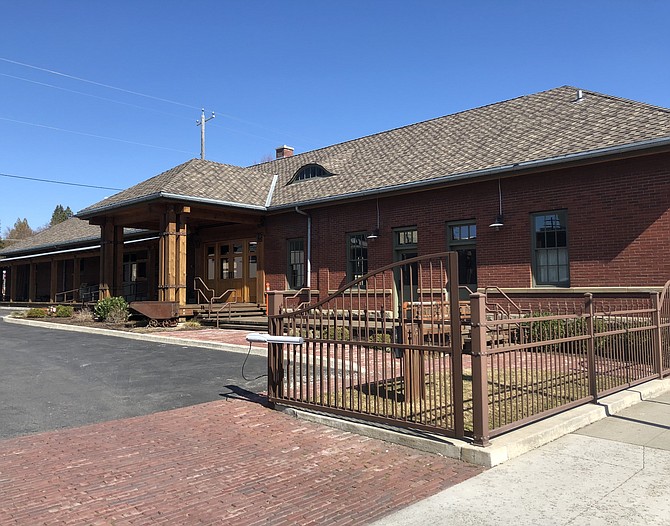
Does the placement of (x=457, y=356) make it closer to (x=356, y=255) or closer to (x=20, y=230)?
(x=356, y=255)

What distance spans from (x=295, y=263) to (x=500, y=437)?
14536 mm

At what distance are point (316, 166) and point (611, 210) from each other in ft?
35.9

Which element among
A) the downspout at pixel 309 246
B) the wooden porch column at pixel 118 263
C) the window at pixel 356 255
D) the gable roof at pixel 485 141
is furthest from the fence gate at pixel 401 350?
the wooden porch column at pixel 118 263

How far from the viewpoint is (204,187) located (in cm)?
1861

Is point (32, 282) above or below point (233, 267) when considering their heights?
below

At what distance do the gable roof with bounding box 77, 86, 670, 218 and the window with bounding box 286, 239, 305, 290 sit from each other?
4.81 feet

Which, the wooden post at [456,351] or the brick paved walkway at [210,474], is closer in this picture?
the brick paved walkway at [210,474]

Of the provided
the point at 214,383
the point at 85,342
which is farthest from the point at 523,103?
the point at 85,342

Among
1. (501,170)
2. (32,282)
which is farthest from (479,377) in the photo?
(32,282)

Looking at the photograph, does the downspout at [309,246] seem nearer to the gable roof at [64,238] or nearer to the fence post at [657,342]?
the gable roof at [64,238]

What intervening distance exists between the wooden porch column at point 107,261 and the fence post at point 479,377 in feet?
58.9

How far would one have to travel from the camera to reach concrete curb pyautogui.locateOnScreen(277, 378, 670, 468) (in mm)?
4980

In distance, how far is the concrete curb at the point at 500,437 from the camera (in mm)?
4980

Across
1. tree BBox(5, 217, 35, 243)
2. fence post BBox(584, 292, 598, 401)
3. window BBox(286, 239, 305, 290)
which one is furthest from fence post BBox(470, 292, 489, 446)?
tree BBox(5, 217, 35, 243)
